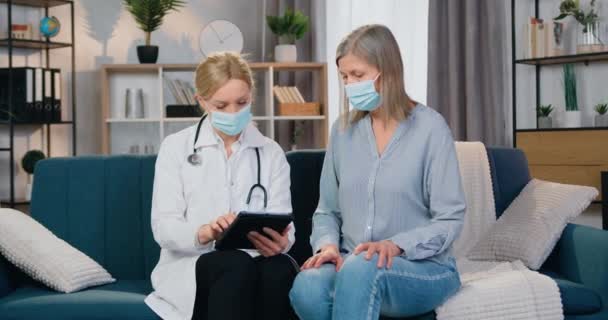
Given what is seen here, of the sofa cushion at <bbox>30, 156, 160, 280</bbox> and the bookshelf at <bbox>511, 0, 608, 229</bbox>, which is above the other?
the bookshelf at <bbox>511, 0, 608, 229</bbox>

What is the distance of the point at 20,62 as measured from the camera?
5242 millimetres

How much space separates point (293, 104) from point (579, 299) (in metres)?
3.16

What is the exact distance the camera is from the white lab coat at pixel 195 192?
7.67 ft

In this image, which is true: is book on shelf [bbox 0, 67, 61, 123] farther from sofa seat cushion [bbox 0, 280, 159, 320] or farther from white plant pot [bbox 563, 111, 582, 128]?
white plant pot [bbox 563, 111, 582, 128]

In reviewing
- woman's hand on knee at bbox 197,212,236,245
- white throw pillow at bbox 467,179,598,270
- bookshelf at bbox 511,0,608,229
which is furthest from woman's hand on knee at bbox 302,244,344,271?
bookshelf at bbox 511,0,608,229

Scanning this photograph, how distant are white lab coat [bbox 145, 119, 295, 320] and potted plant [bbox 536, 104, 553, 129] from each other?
2430 mm

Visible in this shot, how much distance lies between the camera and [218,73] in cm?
244

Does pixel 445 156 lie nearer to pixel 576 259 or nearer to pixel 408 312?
pixel 408 312

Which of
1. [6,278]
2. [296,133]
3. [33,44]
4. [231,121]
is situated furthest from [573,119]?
[33,44]

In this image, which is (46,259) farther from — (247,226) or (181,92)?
(181,92)

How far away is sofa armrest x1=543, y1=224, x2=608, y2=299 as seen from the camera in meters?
2.53

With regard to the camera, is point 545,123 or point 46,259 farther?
point 545,123

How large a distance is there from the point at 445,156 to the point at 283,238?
1.58ft

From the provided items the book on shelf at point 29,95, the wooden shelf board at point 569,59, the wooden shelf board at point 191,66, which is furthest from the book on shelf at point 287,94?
the wooden shelf board at point 569,59
